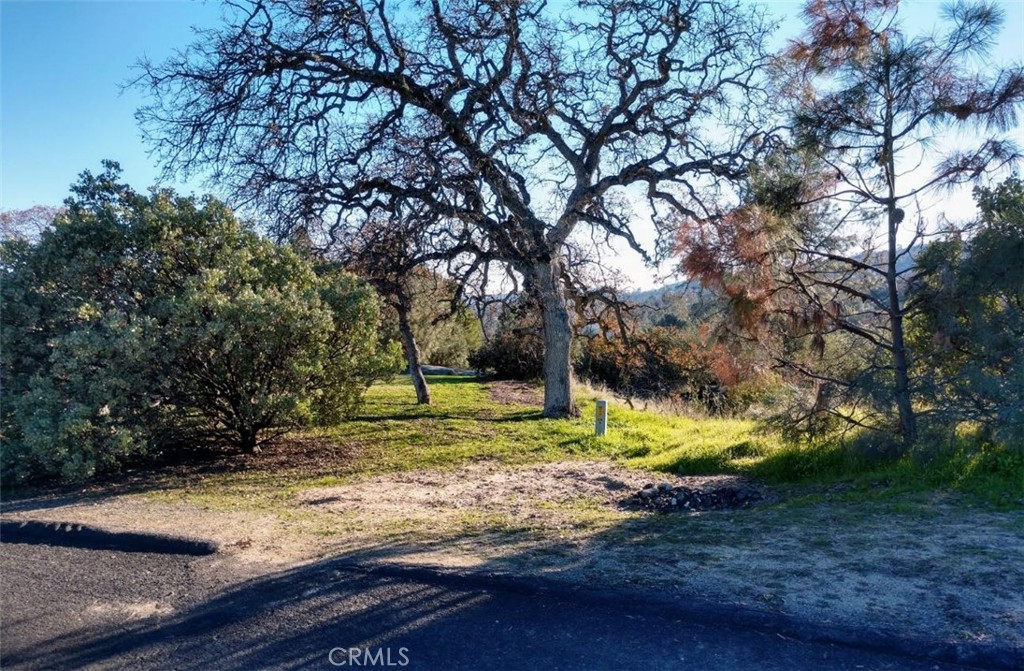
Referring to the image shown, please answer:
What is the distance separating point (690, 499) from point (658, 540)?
2141 mm

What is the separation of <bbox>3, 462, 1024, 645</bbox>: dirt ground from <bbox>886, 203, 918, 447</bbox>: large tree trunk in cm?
147

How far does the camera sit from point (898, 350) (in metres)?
8.44

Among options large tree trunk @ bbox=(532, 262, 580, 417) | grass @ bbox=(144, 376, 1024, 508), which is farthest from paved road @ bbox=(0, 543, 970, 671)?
large tree trunk @ bbox=(532, 262, 580, 417)

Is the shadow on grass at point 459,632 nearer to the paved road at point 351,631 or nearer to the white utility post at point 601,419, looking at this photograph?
the paved road at point 351,631

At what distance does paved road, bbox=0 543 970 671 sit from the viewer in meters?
4.27

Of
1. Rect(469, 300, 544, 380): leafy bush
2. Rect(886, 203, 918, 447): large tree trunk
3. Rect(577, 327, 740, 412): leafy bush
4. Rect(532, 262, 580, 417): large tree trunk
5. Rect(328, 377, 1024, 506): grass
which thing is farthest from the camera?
Rect(469, 300, 544, 380): leafy bush

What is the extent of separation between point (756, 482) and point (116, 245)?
852 cm

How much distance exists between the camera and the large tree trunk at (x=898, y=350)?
8234 millimetres

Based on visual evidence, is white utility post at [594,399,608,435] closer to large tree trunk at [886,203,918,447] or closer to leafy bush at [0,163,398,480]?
leafy bush at [0,163,398,480]

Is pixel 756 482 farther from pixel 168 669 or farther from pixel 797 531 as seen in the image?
pixel 168 669

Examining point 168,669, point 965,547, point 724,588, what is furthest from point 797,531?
point 168,669

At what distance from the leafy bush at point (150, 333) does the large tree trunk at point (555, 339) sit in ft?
13.9

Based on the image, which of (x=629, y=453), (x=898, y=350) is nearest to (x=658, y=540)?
(x=898, y=350)

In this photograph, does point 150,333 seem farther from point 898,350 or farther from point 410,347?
point 898,350
